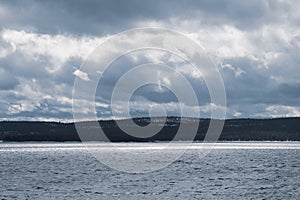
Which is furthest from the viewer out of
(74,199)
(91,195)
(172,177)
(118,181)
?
(172,177)

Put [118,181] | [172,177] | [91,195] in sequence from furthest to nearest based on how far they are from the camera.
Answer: [172,177] → [118,181] → [91,195]

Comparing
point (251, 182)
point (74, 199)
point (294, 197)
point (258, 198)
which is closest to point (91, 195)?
point (74, 199)

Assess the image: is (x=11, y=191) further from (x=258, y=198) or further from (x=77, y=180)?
(x=258, y=198)

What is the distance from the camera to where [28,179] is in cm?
8444

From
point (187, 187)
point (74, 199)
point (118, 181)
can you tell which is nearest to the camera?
point (74, 199)

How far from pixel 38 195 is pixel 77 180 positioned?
20.2 m

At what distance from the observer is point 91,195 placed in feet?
203

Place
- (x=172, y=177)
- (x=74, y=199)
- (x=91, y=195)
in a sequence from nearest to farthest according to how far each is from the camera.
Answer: (x=74, y=199), (x=91, y=195), (x=172, y=177)

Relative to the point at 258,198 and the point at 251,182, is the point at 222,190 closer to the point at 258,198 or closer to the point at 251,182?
the point at 258,198

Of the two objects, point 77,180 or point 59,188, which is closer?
point 59,188

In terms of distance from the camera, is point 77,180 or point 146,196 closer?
point 146,196

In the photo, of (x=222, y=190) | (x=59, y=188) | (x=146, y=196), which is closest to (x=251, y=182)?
(x=222, y=190)

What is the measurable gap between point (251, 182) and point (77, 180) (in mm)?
27768

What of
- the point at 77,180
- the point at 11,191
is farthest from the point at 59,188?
the point at 77,180
